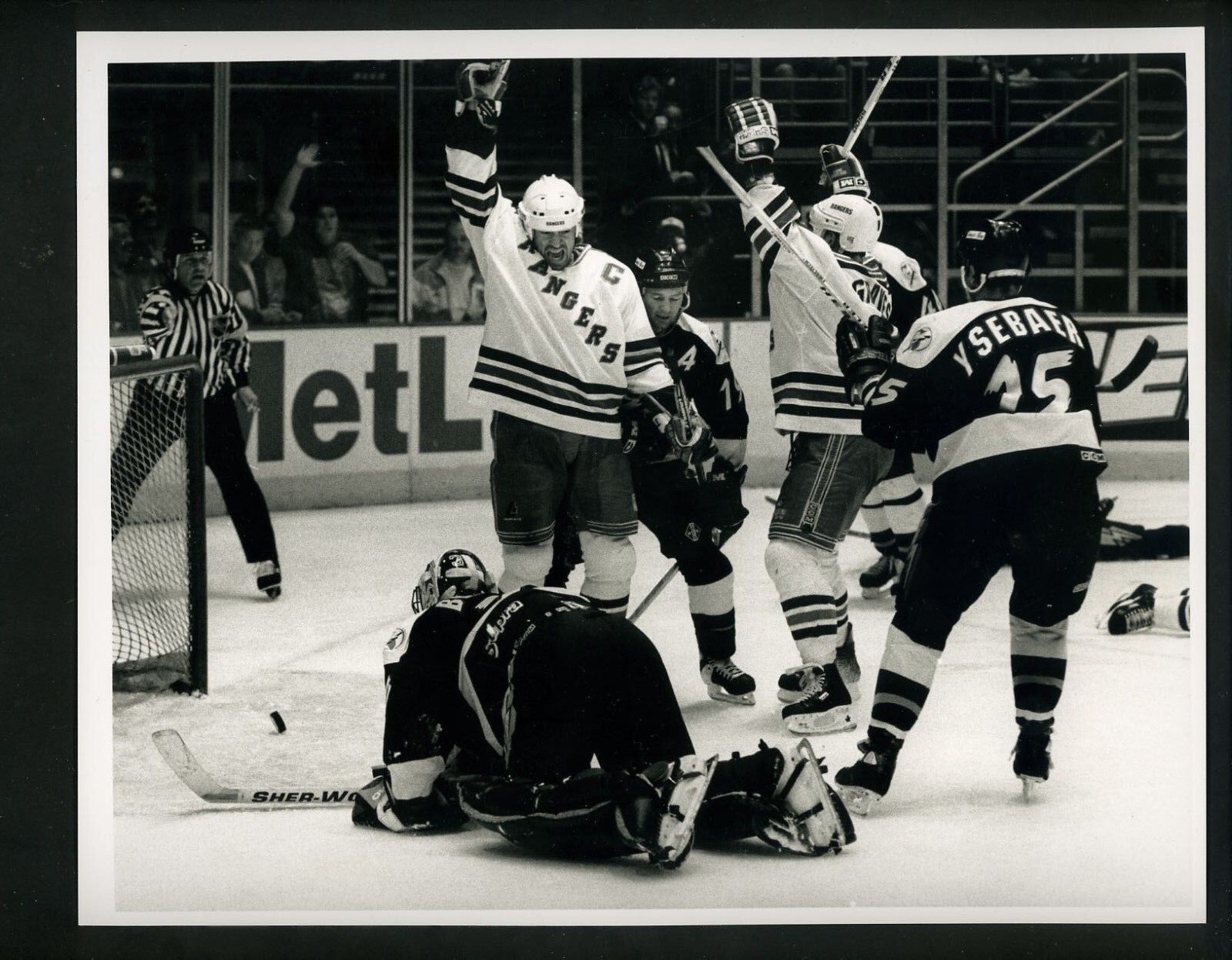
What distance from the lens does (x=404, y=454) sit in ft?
17.0

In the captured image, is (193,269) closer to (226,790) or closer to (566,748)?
(226,790)

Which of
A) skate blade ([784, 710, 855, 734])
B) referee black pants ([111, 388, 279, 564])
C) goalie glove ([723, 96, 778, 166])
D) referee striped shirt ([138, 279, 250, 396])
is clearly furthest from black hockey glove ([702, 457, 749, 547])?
referee striped shirt ([138, 279, 250, 396])

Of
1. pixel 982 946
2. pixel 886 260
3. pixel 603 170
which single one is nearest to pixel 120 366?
pixel 603 170

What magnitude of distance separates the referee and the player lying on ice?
95cm

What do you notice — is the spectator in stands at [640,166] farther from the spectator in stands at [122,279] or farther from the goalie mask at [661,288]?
the spectator in stands at [122,279]

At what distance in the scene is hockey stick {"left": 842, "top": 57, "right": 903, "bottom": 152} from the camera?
4.26 metres

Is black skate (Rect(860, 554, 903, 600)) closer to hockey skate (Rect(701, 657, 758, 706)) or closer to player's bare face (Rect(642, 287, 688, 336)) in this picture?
hockey skate (Rect(701, 657, 758, 706))

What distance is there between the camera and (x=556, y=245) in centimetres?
435

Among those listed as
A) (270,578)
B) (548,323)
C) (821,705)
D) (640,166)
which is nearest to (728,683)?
(821,705)

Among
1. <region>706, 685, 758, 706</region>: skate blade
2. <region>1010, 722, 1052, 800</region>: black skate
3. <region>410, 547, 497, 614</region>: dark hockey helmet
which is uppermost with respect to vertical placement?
<region>410, 547, 497, 614</region>: dark hockey helmet

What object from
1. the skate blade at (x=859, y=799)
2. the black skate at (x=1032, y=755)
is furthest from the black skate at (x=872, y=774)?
the black skate at (x=1032, y=755)

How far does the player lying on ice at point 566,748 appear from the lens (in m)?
3.63

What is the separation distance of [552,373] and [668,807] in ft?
3.95

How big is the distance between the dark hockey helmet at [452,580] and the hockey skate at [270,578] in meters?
1.07
